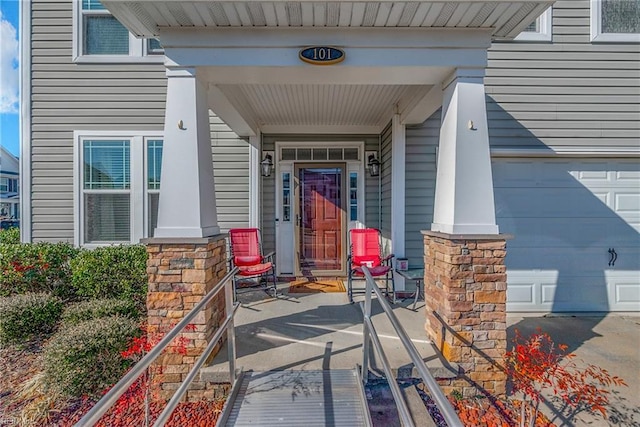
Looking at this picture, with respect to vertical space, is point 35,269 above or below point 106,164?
below

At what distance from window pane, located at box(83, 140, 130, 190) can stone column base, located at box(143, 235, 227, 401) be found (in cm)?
285

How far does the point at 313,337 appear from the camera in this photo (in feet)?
10.0

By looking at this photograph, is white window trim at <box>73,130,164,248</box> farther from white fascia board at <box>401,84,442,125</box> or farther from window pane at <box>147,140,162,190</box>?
white fascia board at <box>401,84,442,125</box>

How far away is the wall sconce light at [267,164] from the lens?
5.03 m

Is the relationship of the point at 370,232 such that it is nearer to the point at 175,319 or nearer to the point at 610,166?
the point at 175,319

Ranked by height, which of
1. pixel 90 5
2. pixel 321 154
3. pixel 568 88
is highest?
pixel 90 5

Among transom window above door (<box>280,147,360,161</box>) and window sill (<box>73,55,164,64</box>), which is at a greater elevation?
window sill (<box>73,55,164,64</box>)

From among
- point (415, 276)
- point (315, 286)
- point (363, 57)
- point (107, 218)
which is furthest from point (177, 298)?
point (107, 218)

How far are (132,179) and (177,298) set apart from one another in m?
2.99

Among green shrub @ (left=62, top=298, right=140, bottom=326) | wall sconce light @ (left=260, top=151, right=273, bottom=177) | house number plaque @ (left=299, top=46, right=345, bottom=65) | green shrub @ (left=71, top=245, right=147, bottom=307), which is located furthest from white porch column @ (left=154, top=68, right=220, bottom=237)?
wall sconce light @ (left=260, top=151, right=273, bottom=177)

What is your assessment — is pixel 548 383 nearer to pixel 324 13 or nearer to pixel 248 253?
pixel 324 13

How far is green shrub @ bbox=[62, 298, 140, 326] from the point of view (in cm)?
334

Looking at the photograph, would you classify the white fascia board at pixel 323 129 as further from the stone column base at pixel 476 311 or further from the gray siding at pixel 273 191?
the stone column base at pixel 476 311

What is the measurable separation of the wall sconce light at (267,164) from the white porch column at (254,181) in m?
0.10
